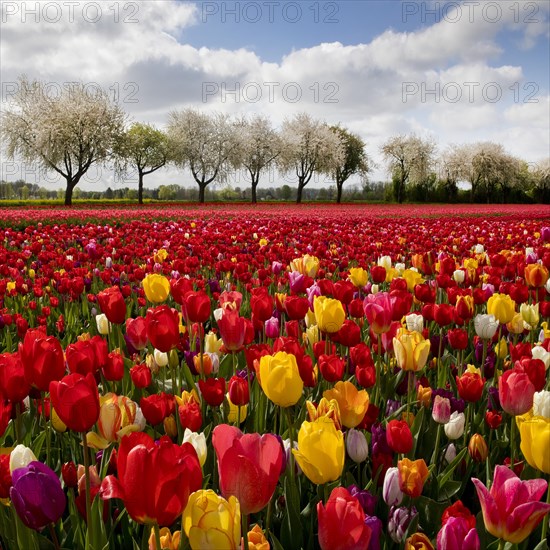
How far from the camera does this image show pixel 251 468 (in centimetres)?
105

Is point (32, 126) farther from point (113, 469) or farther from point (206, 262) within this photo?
point (113, 469)

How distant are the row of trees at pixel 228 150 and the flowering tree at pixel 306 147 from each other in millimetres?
117

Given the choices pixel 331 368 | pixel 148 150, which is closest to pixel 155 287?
pixel 331 368

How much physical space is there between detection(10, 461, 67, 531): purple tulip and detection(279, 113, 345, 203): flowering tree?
210 ft

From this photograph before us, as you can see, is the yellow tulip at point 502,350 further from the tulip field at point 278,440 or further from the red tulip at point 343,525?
the red tulip at point 343,525

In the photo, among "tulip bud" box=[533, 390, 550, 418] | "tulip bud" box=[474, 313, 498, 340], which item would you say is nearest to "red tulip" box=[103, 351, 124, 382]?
"tulip bud" box=[533, 390, 550, 418]

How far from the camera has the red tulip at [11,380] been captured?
1.64 metres

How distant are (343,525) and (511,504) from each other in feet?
1.12

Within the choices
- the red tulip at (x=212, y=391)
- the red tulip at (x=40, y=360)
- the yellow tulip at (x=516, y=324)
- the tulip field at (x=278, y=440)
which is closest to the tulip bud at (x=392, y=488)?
the tulip field at (x=278, y=440)

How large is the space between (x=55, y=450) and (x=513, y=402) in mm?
1736

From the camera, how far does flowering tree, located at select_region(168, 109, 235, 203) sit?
200ft

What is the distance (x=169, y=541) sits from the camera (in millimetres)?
1326

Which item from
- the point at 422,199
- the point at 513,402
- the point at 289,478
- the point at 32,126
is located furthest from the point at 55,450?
the point at 422,199

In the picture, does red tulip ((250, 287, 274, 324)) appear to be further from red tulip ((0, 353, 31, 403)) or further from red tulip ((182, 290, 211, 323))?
red tulip ((0, 353, 31, 403))
